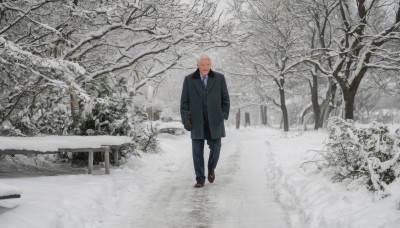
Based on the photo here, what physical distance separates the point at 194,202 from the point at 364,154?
2.38 metres

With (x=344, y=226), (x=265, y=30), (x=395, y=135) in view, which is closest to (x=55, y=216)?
(x=344, y=226)

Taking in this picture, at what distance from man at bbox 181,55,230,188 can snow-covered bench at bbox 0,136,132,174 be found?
5.64 feet

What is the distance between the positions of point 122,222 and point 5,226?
155 cm

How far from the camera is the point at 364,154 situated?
5.45m

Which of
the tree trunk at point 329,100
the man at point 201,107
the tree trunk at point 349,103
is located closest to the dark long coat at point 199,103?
the man at point 201,107

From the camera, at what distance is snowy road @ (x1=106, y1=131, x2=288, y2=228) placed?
5.14 m

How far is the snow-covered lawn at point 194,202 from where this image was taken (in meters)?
4.46

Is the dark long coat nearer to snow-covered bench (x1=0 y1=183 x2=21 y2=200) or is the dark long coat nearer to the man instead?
the man

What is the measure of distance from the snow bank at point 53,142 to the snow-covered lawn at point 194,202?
0.52 m

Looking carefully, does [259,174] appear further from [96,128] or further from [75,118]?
[75,118]

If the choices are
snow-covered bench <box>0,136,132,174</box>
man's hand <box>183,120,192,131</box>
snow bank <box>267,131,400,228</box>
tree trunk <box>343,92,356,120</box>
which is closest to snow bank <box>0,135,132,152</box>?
snow-covered bench <box>0,136,132,174</box>

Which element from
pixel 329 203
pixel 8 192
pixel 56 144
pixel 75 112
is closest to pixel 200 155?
pixel 56 144

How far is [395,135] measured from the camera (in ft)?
18.4

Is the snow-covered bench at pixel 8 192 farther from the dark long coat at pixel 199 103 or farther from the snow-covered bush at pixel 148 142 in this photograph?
the snow-covered bush at pixel 148 142
